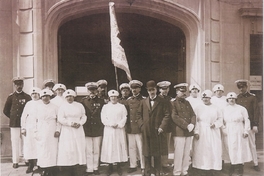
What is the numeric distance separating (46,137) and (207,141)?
2788mm

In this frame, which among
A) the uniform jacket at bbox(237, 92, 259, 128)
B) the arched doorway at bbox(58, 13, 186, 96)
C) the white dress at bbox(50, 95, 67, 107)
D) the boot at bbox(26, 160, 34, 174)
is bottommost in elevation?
the boot at bbox(26, 160, 34, 174)

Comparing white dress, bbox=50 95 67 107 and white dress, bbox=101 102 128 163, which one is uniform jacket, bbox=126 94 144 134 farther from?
white dress, bbox=50 95 67 107

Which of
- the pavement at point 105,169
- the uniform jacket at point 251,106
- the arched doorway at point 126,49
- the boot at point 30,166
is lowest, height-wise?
the pavement at point 105,169

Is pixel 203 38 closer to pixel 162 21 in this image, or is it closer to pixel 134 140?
pixel 162 21

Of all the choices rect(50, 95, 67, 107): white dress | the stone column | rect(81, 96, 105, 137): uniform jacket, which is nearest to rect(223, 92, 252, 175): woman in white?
rect(81, 96, 105, 137): uniform jacket

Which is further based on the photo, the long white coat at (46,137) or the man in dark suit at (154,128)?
the man in dark suit at (154,128)

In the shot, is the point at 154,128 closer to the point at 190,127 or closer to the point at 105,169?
the point at 190,127

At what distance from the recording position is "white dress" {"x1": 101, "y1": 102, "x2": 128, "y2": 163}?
18.5 ft

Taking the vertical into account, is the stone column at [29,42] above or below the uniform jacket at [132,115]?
above

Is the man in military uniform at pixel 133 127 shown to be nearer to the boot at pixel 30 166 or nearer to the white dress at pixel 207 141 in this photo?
the white dress at pixel 207 141

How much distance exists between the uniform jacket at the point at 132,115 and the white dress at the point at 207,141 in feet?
3.60

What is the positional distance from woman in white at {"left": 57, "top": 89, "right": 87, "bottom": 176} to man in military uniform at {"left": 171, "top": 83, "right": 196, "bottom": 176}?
1.60 metres

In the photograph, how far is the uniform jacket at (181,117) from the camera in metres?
5.32

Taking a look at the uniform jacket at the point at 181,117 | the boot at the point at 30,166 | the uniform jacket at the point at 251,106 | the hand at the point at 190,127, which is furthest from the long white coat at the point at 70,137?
the uniform jacket at the point at 251,106
